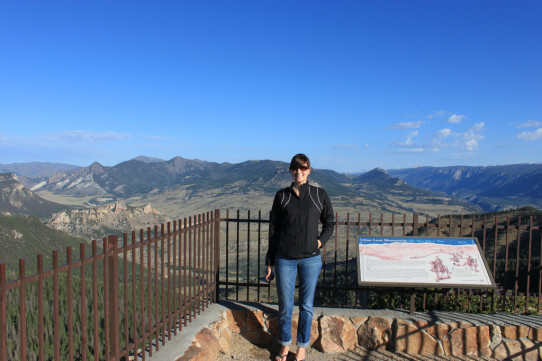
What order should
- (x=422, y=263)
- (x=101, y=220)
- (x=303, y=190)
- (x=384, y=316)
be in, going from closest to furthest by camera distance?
(x=303, y=190)
(x=422, y=263)
(x=384, y=316)
(x=101, y=220)

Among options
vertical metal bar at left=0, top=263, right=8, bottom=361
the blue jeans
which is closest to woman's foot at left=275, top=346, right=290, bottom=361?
the blue jeans

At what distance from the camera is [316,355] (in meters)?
5.36

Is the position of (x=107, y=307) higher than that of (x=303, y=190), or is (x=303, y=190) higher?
(x=303, y=190)

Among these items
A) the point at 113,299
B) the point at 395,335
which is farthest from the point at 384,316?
the point at 113,299

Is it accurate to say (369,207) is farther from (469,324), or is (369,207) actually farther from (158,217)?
(469,324)

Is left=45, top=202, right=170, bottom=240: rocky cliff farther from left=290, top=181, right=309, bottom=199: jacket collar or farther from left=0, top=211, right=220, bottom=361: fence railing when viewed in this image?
left=290, top=181, right=309, bottom=199: jacket collar

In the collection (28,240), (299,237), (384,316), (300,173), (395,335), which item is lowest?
(28,240)

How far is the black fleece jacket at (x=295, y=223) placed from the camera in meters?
4.30

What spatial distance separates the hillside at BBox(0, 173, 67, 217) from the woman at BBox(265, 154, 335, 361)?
122 meters

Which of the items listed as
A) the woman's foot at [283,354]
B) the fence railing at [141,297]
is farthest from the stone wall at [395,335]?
the woman's foot at [283,354]

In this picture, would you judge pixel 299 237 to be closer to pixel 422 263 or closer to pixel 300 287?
pixel 300 287

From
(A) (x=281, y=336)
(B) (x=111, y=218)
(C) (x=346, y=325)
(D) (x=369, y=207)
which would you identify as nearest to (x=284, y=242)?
(A) (x=281, y=336)

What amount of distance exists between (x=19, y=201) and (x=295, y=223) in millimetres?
132982

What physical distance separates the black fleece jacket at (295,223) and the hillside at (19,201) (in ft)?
400
